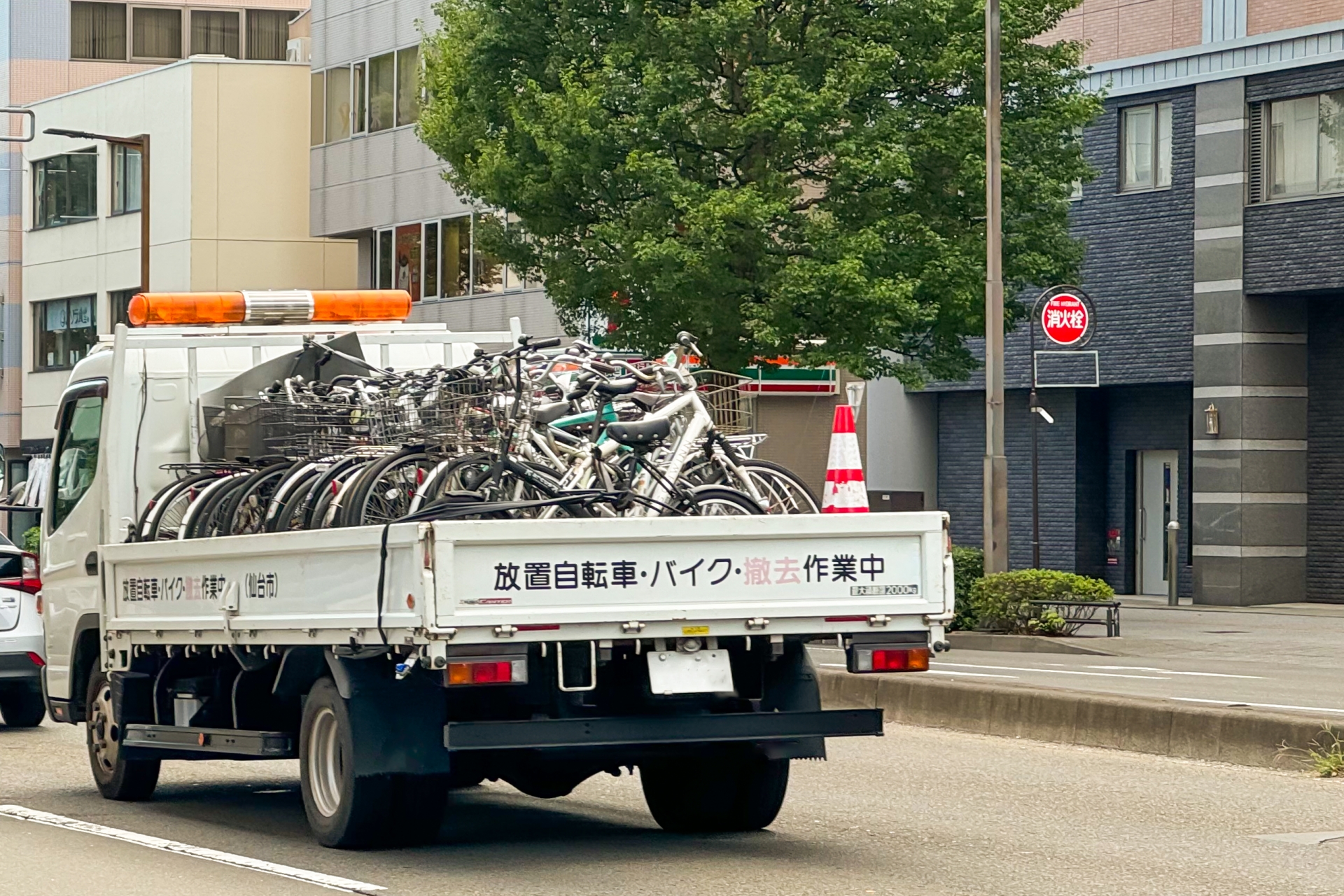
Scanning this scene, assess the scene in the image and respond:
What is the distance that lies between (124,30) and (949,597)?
198 feet

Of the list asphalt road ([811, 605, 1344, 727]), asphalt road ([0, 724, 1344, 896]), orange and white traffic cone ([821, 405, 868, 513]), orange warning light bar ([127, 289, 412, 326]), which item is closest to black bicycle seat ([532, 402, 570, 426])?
asphalt road ([0, 724, 1344, 896])

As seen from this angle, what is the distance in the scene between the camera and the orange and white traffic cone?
1307 centimetres

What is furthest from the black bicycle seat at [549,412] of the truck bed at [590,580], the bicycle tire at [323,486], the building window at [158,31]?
the building window at [158,31]

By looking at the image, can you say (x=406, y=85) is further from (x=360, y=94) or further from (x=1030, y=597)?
(x=1030, y=597)

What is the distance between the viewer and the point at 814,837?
34.3ft

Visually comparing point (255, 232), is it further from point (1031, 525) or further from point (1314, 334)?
point (1314, 334)

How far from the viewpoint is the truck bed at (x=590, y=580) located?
346 inches

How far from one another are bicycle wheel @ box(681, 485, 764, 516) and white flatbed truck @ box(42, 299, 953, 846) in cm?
65

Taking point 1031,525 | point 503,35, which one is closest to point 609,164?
point 503,35

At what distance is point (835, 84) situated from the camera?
83.3 feet

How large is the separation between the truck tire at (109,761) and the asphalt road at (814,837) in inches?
4.6

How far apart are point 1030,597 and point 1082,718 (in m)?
8.31

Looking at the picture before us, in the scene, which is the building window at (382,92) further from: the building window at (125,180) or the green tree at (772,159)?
the green tree at (772,159)

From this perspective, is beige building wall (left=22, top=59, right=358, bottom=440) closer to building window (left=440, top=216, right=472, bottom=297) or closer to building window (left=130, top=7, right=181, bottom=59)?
building window (left=440, top=216, right=472, bottom=297)
